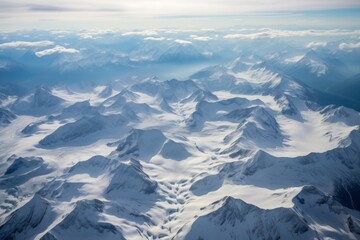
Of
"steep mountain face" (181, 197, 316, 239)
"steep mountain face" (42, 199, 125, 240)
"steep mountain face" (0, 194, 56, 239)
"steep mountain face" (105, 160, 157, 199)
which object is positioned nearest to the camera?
"steep mountain face" (181, 197, 316, 239)

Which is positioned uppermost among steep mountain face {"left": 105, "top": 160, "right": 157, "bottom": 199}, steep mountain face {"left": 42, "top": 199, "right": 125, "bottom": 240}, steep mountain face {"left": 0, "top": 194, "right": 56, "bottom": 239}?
steep mountain face {"left": 42, "top": 199, "right": 125, "bottom": 240}

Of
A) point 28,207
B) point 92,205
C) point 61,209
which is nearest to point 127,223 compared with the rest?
point 92,205

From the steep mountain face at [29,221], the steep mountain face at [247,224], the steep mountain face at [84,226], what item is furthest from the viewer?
the steep mountain face at [29,221]

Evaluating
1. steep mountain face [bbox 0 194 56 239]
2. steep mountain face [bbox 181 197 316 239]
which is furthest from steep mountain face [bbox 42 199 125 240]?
steep mountain face [bbox 181 197 316 239]

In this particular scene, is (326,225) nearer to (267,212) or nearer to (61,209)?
(267,212)

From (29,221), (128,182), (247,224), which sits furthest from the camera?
(128,182)

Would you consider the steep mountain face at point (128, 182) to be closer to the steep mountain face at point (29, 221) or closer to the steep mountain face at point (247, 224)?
the steep mountain face at point (29, 221)

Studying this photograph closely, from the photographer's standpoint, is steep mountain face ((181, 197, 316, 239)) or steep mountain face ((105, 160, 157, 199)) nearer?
steep mountain face ((181, 197, 316, 239))

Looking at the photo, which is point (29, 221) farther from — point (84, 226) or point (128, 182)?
point (128, 182)

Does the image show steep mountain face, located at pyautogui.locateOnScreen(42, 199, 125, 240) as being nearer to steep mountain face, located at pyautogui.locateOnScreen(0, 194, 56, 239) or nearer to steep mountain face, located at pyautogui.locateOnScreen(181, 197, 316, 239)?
steep mountain face, located at pyautogui.locateOnScreen(0, 194, 56, 239)

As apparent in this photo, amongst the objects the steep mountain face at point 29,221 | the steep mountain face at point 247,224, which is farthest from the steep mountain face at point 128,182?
the steep mountain face at point 247,224

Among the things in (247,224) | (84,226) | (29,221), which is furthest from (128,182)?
(247,224)
